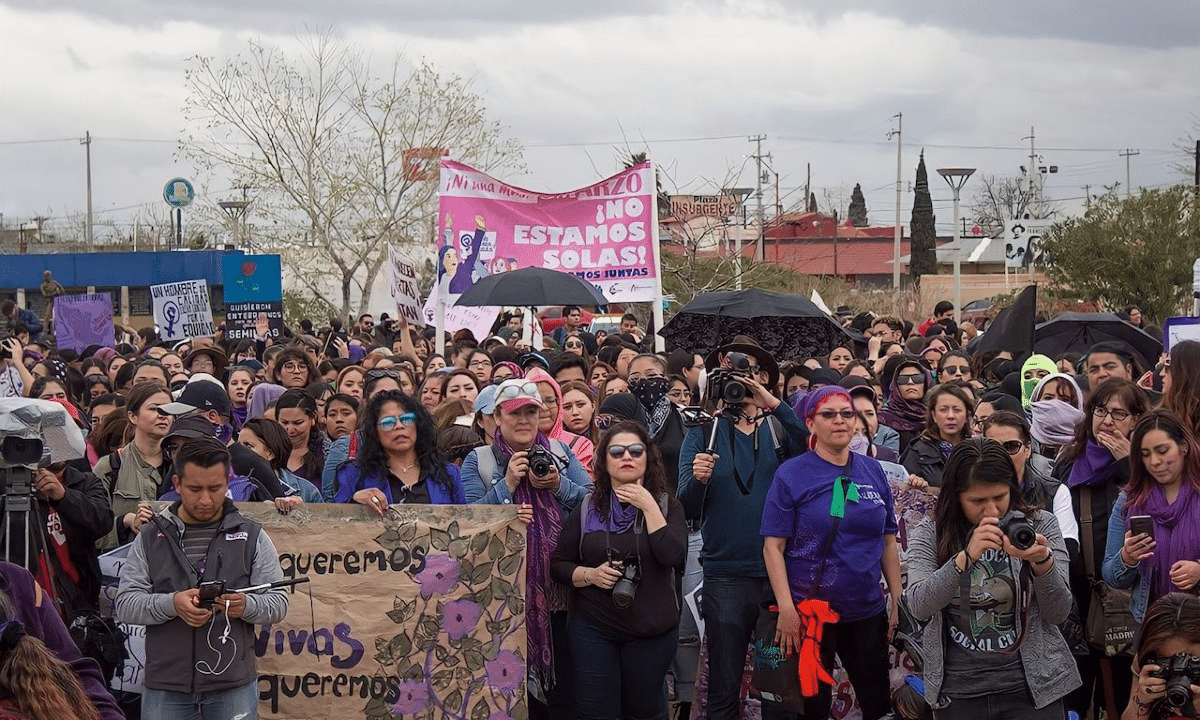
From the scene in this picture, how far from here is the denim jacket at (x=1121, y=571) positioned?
19.7ft

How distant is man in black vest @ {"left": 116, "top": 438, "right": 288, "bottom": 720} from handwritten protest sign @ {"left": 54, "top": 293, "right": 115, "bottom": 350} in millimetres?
13543

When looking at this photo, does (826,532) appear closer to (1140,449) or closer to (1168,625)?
(1140,449)

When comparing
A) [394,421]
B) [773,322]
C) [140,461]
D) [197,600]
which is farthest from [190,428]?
[773,322]

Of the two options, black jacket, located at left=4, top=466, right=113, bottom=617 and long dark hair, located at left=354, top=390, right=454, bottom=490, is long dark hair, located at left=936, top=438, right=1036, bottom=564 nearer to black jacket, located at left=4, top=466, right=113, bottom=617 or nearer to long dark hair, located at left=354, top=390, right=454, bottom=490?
long dark hair, located at left=354, top=390, right=454, bottom=490

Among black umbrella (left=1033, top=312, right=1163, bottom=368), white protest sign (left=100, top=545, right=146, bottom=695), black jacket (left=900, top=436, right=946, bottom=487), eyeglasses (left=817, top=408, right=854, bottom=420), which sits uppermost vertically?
black umbrella (left=1033, top=312, right=1163, bottom=368)

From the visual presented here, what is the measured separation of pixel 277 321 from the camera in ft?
64.0

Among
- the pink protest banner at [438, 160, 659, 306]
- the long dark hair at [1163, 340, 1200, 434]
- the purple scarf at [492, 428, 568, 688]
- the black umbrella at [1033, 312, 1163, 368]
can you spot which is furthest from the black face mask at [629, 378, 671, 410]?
the pink protest banner at [438, 160, 659, 306]

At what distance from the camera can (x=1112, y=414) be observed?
6754 millimetres

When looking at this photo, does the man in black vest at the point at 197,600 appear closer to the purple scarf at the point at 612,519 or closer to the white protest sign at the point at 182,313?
the purple scarf at the point at 612,519

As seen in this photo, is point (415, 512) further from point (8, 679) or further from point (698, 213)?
point (698, 213)

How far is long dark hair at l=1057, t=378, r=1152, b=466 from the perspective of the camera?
675 centimetres

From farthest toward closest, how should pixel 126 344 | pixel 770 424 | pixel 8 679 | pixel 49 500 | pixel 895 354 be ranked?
pixel 126 344, pixel 895 354, pixel 770 424, pixel 49 500, pixel 8 679

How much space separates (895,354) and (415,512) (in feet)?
23.4

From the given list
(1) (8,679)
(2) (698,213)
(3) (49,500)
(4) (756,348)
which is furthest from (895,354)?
(2) (698,213)
